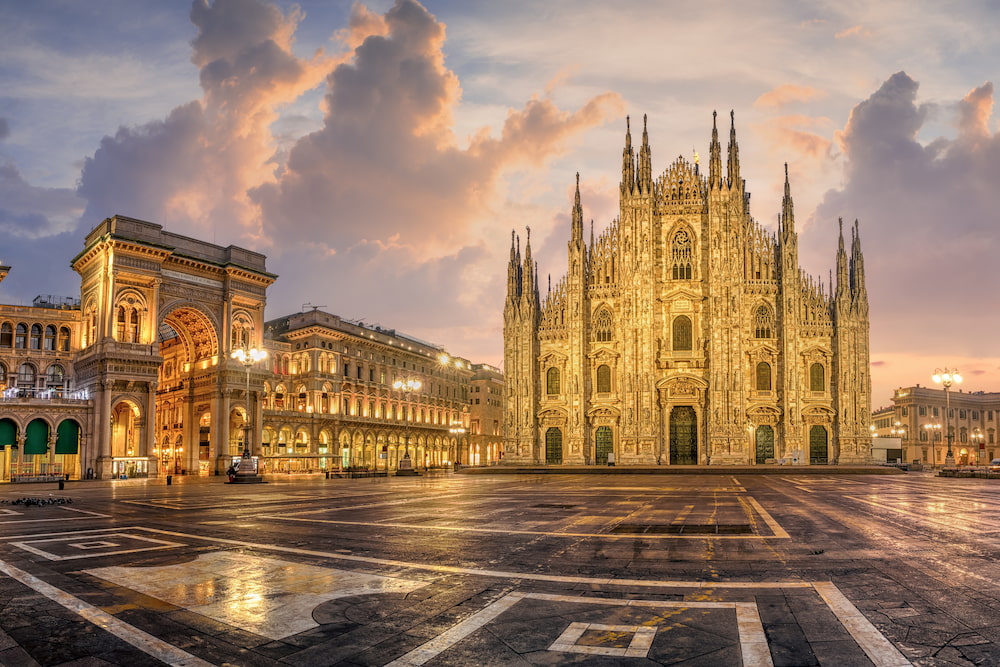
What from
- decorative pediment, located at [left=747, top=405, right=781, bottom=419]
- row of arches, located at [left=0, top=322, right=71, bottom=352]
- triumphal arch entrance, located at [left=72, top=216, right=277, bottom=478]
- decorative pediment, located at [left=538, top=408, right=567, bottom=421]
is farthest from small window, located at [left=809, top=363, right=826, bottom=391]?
row of arches, located at [left=0, top=322, right=71, bottom=352]

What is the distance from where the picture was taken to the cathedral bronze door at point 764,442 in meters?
64.2

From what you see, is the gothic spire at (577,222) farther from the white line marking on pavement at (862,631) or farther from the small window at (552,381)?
the white line marking on pavement at (862,631)

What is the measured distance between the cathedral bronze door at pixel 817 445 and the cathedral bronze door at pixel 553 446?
21.7 meters

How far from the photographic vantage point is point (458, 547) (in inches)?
469

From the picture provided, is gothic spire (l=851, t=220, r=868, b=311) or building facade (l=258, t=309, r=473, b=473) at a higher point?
gothic spire (l=851, t=220, r=868, b=311)

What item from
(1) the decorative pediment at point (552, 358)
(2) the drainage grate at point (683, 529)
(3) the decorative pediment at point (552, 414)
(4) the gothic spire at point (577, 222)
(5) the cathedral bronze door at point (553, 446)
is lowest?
(5) the cathedral bronze door at point (553, 446)

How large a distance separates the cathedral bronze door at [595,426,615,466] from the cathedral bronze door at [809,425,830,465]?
55.4ft

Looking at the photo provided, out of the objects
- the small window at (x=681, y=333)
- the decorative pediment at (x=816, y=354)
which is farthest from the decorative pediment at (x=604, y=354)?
the decorative pediment at (x=816, y=354)

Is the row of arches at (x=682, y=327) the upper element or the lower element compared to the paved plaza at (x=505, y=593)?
upper

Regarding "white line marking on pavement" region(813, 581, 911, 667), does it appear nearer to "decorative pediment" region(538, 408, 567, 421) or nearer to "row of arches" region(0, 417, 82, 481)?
"decorative pediment" region(538, 408, 567, 421)

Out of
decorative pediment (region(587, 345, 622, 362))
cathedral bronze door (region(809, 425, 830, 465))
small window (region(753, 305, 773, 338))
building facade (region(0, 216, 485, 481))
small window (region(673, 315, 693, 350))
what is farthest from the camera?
decorative pediment (region(587, 345, 622, 362))

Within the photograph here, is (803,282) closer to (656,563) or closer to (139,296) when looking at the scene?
(139,296)

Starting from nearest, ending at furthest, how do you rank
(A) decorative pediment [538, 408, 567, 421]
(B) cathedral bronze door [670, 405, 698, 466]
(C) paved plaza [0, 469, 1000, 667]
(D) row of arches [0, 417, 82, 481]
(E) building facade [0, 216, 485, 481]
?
(C) paved plaza [0, 469, 1000, 667], (D) row of arches [0, 417, 82, 481], (E) building facade [0, 216, 485, 481], (B) cathedral bronze door [670, 405, 698, 466], (A) decorative pediment [538, 408, 567, 421]

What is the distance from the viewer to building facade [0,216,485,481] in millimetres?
57844
